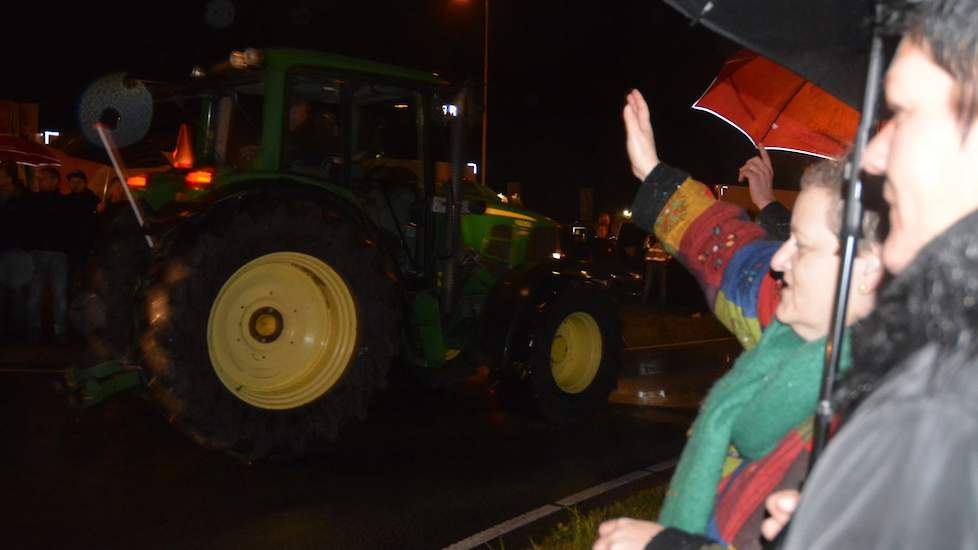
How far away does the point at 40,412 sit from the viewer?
6898 mm

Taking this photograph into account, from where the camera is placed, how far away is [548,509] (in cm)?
523

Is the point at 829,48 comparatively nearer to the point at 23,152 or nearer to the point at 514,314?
the point at 514,314

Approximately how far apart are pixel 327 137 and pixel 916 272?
18.6ft

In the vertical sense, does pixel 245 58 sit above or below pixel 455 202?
above

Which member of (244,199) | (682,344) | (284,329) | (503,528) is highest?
(244,199)

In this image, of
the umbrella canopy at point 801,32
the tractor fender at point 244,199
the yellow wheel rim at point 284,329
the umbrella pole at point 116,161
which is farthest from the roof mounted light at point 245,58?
the umbrella canopy at point 801,32

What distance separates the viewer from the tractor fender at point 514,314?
6.77 meters

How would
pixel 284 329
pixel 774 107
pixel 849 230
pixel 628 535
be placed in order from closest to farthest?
pixel 849 230
pixel 628 535
pixel 774 107
pixel 284 329

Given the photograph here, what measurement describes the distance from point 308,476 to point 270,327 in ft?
3.15

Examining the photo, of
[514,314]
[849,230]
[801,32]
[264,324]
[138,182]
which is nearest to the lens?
[849,230]

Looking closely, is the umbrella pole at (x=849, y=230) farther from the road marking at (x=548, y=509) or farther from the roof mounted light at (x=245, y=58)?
the roof mounted light at (x=245, y=58)

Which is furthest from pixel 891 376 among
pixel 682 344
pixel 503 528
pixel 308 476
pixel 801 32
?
pixel 682 344

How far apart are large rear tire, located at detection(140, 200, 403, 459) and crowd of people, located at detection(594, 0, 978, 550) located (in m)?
3.94

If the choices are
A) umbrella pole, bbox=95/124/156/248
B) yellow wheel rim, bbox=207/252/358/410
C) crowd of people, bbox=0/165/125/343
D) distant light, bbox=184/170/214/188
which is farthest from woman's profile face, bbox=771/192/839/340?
crowd of people, bbox=0/165/125/343
